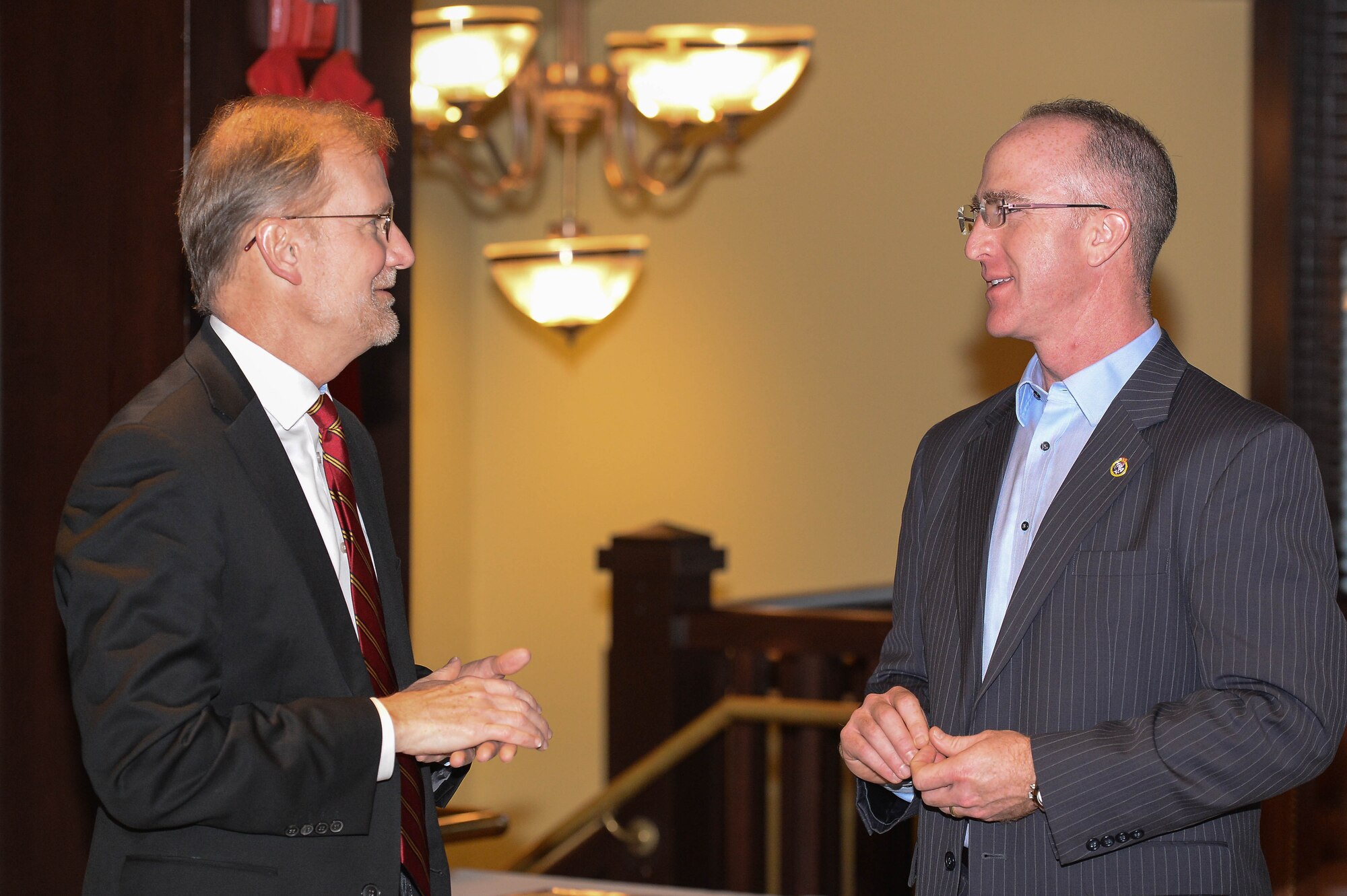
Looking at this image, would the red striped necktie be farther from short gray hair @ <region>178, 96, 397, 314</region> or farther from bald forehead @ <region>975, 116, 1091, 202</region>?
bald forehead @ <region>975, 116, 1091, 202</region>

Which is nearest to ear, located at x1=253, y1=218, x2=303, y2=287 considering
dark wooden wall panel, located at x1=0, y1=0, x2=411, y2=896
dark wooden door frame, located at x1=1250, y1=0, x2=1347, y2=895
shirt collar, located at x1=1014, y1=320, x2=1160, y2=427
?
dark wooden wall panel, located at x1=0, y1=0, x2=411, y2=896

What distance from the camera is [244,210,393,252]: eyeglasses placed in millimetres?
1826

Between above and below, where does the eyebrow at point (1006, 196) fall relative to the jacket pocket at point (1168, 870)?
above

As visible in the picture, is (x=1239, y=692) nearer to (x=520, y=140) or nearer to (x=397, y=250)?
(x=397, y=250)

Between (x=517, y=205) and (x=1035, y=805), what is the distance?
518 cm

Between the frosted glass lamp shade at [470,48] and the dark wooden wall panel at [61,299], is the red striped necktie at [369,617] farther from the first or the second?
the frosted glass lamp shade at [470,48]

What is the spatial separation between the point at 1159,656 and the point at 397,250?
3.75 feet

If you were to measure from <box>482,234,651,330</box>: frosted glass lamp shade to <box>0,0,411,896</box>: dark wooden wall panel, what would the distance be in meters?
2.15

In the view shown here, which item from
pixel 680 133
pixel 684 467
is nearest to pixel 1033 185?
pixel 680 133

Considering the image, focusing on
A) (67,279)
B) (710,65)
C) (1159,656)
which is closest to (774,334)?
(710,65)

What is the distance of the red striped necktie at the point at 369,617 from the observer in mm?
1855

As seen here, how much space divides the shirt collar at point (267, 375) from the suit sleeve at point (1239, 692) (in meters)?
1.03

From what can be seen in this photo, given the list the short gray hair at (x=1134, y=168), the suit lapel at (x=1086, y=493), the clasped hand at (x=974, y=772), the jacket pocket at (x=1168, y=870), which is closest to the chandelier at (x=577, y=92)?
the short gray hair at (x=1134, y=168)

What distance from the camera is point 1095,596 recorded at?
6.14ft
